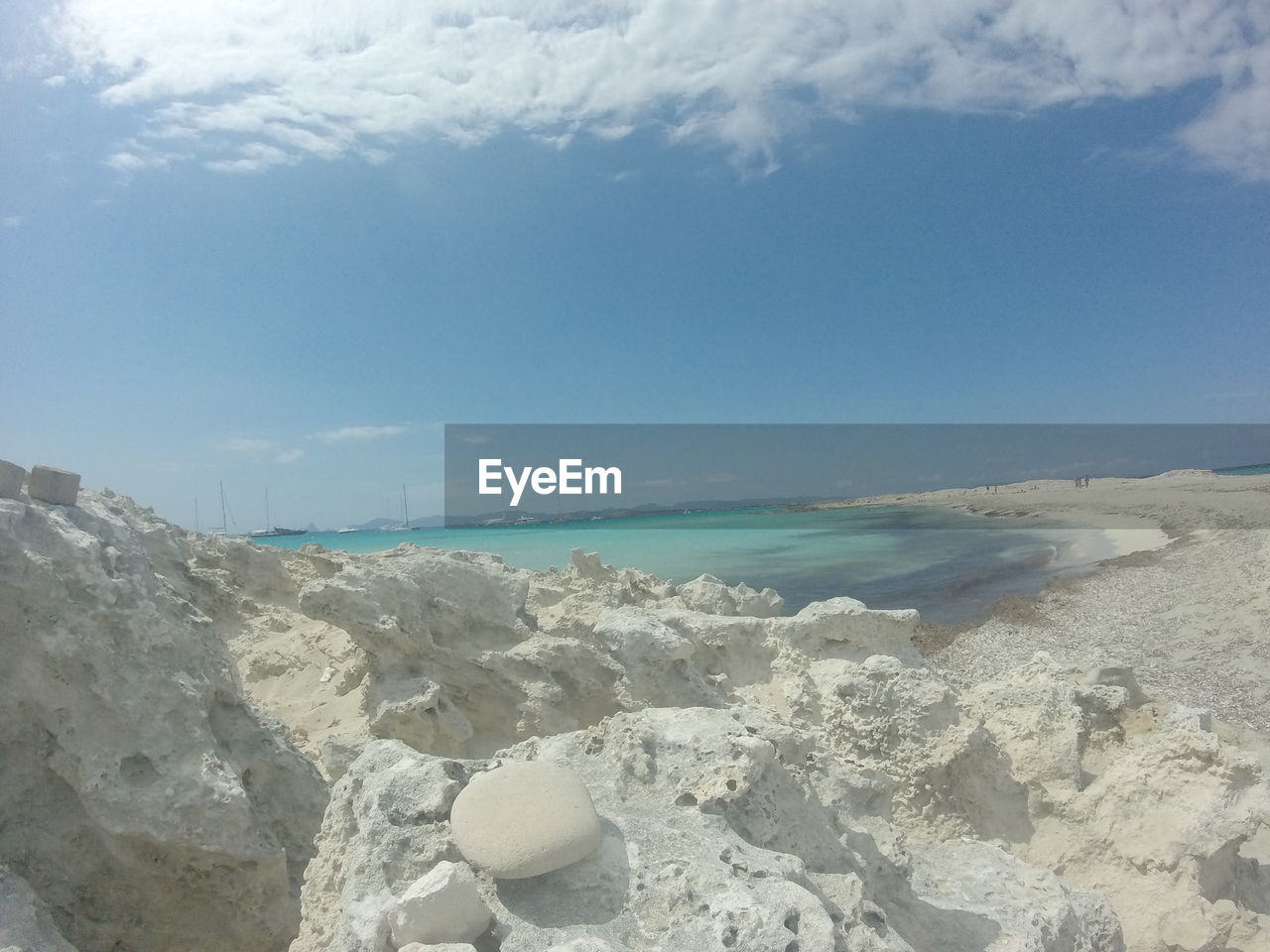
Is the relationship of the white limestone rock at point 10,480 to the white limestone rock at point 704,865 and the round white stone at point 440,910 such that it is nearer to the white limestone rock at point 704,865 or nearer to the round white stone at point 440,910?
the white limestone rock at point 704,865

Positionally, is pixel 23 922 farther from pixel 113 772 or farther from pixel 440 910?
pixel 440 910

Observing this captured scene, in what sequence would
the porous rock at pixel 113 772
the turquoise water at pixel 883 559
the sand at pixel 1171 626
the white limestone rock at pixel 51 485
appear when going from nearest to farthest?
the porous rock at pixel 113 772 → the white limestone rock at pixel 51 485 → the sand at pixel 1171 626 → the turquoise water at pixel 883 559

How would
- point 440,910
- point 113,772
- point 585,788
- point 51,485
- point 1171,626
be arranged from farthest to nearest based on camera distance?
point 1171,626 → point 51,485 → point 113,772 → point 585,788 → point 440,910

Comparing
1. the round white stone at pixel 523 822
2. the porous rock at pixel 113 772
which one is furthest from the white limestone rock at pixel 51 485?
the round white stone at pixel 523 822

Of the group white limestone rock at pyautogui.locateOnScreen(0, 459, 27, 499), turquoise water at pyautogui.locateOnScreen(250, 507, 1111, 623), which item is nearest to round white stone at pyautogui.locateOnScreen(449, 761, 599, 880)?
white limestone rock at pyautogui.locateOnScreen(0, 459, 27, 499)

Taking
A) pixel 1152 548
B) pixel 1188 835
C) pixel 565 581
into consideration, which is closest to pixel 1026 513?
pixel 1152 548

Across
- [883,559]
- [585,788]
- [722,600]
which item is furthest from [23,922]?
[883,559]
